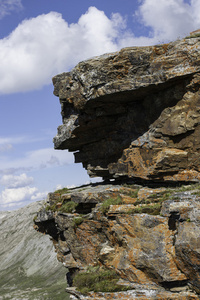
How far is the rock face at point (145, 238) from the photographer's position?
68.7 feet

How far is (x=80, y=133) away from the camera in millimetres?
36344

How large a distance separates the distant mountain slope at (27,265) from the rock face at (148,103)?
87.5m

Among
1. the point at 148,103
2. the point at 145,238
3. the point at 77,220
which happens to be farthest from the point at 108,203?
the point at 148,103

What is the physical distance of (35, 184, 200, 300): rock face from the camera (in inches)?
825

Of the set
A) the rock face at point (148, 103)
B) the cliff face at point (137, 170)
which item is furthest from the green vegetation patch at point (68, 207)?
the rock face at point (148, 103)

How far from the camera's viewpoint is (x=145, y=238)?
23.4m

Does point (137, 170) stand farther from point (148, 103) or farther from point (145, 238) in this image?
point (145, 238)

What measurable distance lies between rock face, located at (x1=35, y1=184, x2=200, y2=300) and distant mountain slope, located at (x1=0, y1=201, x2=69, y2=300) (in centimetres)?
8281

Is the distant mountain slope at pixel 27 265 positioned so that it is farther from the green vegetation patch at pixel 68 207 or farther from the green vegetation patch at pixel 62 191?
the green vegetation patch at pixel 68 207

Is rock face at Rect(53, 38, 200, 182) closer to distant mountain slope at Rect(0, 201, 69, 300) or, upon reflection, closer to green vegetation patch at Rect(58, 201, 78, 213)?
green vegetation patch at Rect(58, 201, 78, 213)

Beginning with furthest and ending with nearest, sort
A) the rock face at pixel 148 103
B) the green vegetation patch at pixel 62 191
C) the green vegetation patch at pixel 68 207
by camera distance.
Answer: the green vegetation patch at pixel 62 191
the green vegetation patch at pixel 68 207
the rock face at pixel 148 103

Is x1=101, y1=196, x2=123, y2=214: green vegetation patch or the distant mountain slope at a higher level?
x1=101, y1=196, x2=123, y2=214: green vegetation patch

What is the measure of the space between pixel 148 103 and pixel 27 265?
13181 cm

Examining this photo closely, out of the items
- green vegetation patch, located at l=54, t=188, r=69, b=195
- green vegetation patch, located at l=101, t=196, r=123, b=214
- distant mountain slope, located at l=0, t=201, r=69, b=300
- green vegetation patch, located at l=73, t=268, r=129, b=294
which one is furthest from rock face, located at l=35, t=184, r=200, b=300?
distant mountain slope, located at l=0, t=201, r=69, b=300
